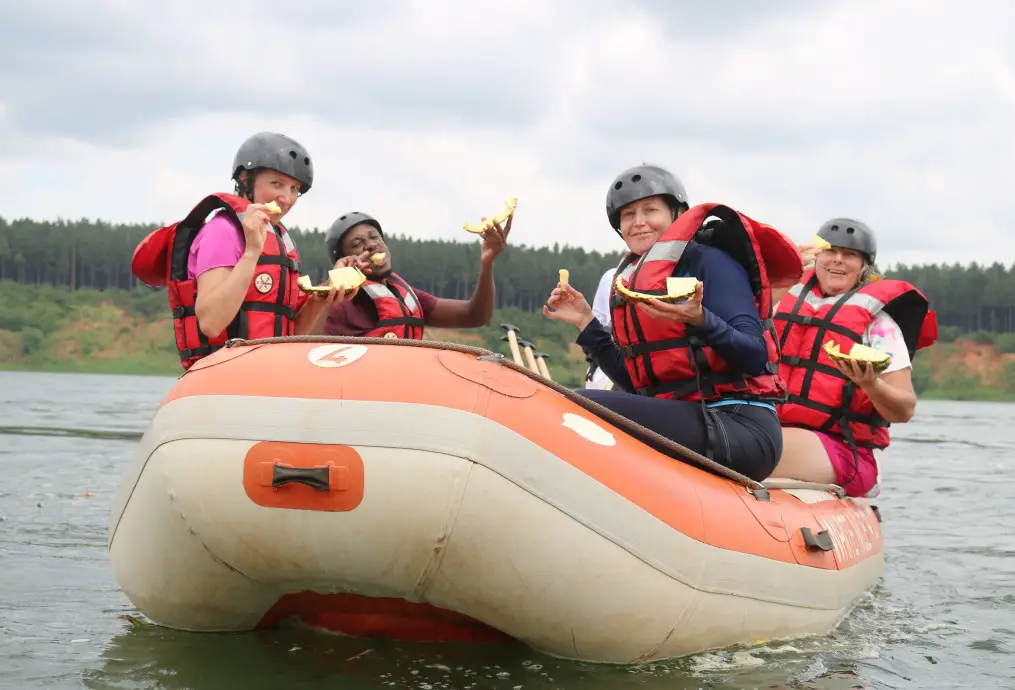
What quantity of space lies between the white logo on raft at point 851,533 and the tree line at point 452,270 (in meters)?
76.2

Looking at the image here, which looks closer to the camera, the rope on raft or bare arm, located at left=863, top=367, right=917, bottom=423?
the rope on raft

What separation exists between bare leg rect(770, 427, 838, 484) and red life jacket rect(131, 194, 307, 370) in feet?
8.91

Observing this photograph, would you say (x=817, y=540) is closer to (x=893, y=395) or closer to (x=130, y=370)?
(x=893, y=395)

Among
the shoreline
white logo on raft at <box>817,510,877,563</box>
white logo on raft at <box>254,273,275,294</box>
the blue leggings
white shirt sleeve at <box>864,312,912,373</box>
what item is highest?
white logo on raft at <box>254,273,275,294</box>

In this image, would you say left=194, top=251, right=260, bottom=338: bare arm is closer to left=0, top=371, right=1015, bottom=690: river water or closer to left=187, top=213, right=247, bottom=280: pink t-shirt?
left=187, top=213, right=247, bottom=280: pink t-shirt

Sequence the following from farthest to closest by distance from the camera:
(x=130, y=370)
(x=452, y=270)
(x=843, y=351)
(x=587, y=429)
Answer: (x=452, y=270) < (x=130, y=370) < (x=843, y=351) < (x=587, y=429)

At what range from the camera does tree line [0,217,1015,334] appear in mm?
87188

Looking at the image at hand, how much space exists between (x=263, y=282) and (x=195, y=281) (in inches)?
11.9

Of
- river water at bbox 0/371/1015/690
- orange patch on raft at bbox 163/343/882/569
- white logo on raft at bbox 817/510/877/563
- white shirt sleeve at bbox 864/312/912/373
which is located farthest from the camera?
white shirt sleeve at bbox 864/312/912/373

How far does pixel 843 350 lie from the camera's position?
5.93 m

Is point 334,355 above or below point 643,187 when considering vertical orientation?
below

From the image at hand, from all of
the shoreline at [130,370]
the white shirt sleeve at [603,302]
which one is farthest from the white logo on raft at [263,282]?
the shoreline at [130,370]

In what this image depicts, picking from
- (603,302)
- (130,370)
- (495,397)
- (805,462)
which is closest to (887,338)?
(805,462)

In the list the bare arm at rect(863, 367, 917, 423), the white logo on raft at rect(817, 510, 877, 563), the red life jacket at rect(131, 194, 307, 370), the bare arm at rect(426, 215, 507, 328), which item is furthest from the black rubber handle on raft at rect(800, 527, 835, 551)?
the red life jacket at rect(131, 194, 307, 370)
